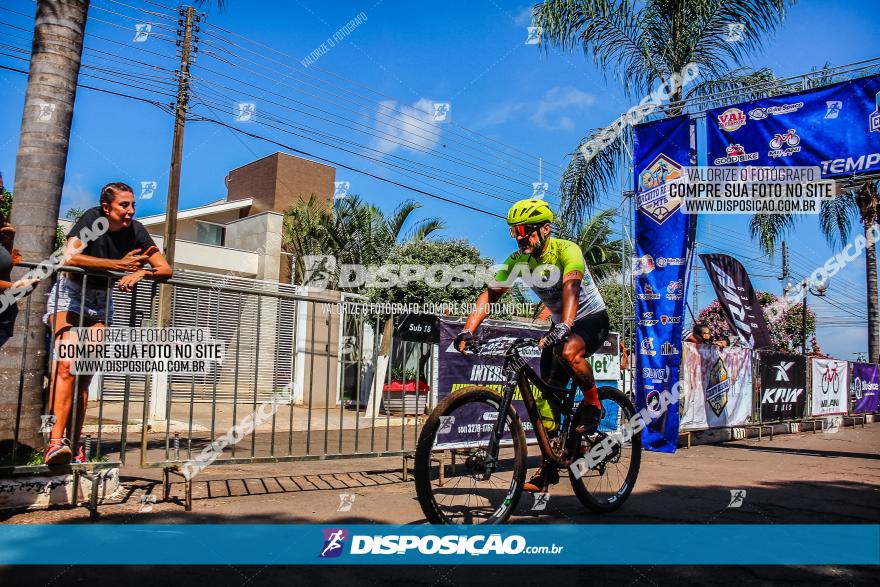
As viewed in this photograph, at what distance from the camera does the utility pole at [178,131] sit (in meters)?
14.4

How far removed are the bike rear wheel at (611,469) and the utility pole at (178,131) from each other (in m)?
11.4

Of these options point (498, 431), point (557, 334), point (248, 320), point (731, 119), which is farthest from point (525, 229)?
point (731, 119)

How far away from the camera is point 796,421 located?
14.2 metres

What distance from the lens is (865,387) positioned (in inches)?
723

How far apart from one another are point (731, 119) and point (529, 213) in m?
7.07

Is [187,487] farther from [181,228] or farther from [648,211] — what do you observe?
[181,228]

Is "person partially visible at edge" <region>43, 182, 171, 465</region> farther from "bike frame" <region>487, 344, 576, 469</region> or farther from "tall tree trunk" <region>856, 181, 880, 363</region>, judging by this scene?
"tall tree trunk" <region>856, 181, 880, 363</region>

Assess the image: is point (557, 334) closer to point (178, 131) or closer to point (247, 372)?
point (247, 372)

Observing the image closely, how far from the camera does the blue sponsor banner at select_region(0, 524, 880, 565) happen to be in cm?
323

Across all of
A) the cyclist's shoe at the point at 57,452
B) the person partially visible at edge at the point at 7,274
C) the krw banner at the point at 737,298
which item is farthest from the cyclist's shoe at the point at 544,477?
the krw banner at the point at 737,298

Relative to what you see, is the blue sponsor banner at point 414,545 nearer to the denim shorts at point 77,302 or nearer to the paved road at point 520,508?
the paved road at point 520,508

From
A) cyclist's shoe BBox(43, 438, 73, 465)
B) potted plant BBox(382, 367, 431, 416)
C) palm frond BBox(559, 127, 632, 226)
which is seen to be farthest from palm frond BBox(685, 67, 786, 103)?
cyclist's shoe BBox(43, 438, 73, 465)

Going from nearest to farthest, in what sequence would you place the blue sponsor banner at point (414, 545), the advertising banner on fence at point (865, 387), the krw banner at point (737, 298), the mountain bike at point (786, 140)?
the blue sponsor banner at point (414, 545) → the mountain bike at point (786, 140) → the krw banner at point (737, 298) → the advertising banner on fence at point (865, 387)

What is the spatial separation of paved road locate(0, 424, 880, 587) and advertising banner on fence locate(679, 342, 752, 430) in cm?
236
